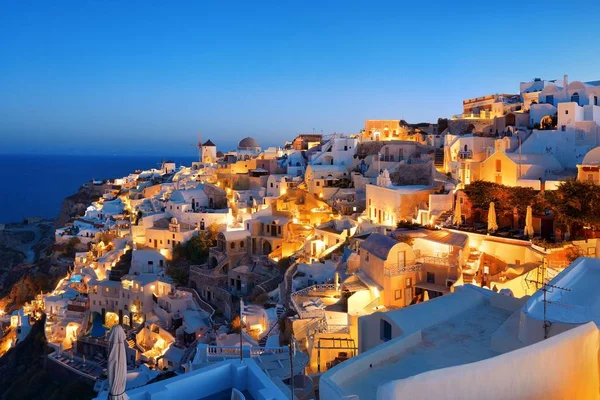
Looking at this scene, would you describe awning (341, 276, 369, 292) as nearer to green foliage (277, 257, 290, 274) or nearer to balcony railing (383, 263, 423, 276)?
balcony railing (383, 263, 423, 276)

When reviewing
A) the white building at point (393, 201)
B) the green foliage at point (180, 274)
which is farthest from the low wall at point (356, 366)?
the green foliage at point (180, 274)

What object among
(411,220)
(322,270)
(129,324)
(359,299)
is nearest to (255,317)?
(322,270)

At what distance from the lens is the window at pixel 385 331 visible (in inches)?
348

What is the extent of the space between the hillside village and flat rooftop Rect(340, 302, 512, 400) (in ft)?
0.12

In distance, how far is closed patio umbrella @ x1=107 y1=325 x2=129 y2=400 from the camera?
563 cm

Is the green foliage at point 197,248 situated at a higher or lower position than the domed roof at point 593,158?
lower

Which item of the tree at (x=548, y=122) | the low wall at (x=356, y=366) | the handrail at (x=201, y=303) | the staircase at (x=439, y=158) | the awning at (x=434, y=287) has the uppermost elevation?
the tree at (x=548, y=122)

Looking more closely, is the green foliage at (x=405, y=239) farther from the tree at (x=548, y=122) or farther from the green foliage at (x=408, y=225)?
the tree at (x=548, y=122)

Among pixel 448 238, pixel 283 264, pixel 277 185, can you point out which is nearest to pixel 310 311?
pixel 448 238

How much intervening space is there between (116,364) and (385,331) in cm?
505

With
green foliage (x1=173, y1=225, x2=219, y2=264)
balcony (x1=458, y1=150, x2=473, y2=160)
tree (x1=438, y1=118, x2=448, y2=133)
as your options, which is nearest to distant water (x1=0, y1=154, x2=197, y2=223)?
green foliage (x1=173, y1=225, x2=219, y2=264)

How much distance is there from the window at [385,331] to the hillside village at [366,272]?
0.09 feet

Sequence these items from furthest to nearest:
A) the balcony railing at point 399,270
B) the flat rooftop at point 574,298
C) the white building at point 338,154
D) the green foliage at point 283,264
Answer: the white building at point 338,154
the green foliage at point 283,264
the balcony railing at point 399,270
the flat rooftop at point 574,298

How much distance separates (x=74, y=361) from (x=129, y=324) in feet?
12.2
